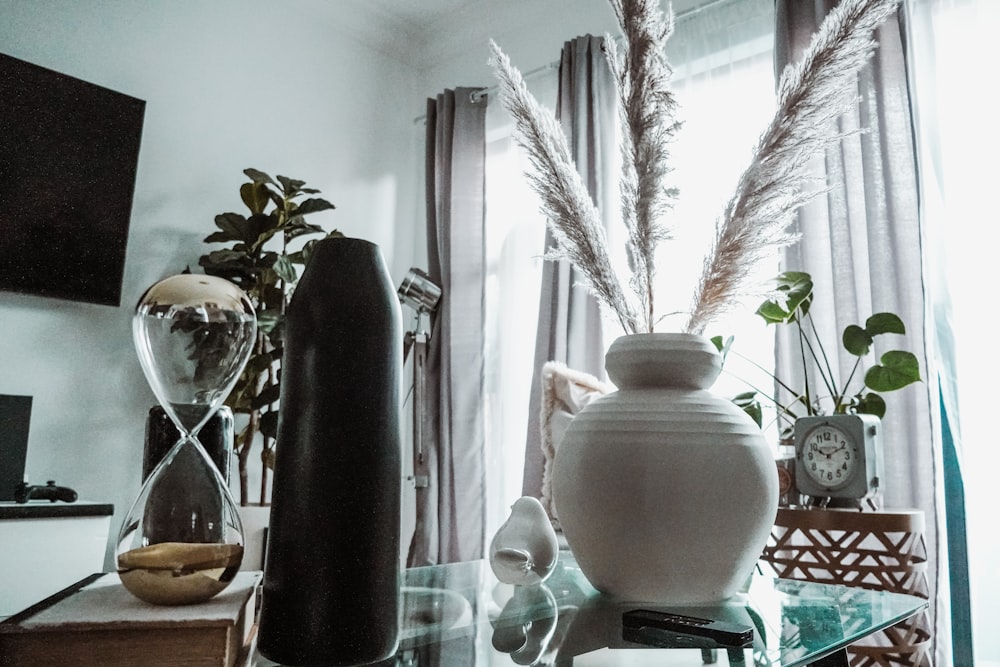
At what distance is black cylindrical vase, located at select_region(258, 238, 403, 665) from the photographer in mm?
436

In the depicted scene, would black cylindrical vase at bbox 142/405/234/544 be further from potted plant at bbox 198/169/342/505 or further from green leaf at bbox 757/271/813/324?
potted plant at bbox 198/169/342/505

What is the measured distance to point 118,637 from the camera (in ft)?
1.34

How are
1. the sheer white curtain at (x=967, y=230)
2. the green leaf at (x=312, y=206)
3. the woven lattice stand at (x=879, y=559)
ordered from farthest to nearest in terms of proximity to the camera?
1. the green leaf at (x=312, y=206)
2. the sheer white curtain at (x=967, y=230)
3. the woven lattice stand at (x=879, y=559)

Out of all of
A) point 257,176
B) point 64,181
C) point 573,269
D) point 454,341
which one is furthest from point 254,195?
point 573,269

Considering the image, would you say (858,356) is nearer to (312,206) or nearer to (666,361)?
(666,361)

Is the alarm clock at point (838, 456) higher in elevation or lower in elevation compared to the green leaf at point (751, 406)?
lower

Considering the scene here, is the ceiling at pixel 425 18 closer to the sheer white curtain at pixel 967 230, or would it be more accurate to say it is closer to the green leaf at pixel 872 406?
the sheer white curtain at pixel 967 230

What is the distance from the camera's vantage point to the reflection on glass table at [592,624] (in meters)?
0.48

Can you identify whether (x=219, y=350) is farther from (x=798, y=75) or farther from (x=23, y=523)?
(x=23, y=523)

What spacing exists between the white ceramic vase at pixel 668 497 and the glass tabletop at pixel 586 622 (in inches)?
1.3

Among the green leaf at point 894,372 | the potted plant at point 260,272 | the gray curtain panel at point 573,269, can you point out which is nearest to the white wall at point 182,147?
the potted plant at point 260,272

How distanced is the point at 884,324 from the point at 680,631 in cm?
128

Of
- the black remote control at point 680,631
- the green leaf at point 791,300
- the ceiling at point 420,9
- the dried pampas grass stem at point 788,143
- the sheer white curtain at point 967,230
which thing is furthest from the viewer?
the ceiling at point 420,9

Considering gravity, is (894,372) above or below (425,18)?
below
